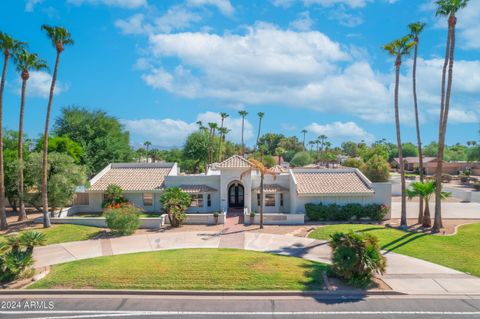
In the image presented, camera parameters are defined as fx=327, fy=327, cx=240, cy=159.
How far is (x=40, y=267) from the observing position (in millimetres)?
16500

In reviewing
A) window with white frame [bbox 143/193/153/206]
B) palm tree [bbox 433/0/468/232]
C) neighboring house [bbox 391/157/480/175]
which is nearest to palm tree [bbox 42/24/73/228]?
window with white frame [bbox 143/193/153/206]

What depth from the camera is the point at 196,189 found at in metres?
30.0

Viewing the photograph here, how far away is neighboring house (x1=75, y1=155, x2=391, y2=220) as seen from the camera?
93.5 feet

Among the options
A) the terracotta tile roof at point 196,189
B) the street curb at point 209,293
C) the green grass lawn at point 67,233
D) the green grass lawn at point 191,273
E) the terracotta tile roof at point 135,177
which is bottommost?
the street curb at point 209,293

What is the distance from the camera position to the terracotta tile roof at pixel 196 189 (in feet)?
97.2

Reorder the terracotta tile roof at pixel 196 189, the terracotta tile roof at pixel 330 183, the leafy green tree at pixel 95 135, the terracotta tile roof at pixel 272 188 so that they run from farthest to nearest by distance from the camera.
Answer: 1. the leafy green tree at pixel 95 135
2. the terracotta tile roof at pixel 272 188
3. the terracotta tile roof at pixel 196 189
4. the terracotta tile roof at pixel 330 183

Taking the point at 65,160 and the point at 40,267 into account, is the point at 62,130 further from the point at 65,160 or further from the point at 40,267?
the point at 40,267

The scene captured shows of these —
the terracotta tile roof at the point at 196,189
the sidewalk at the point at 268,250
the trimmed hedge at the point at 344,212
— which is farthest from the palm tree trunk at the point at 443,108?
the terracotta tile roof at the point at 196,189

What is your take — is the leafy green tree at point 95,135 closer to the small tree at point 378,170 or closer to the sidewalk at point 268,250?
the sidewalk at point 268,250

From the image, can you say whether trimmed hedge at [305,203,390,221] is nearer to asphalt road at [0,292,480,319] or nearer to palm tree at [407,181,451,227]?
palm tree at [407,181,451,227]

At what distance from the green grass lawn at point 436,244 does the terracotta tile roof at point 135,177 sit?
640 inches

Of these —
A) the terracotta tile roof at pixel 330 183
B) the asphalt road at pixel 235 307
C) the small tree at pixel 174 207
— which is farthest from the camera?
the terracotta tile roof at pixel 330 183

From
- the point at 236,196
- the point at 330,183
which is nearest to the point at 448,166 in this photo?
the point at 330,183

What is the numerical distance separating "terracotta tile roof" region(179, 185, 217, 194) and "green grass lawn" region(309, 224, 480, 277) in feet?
35.1
